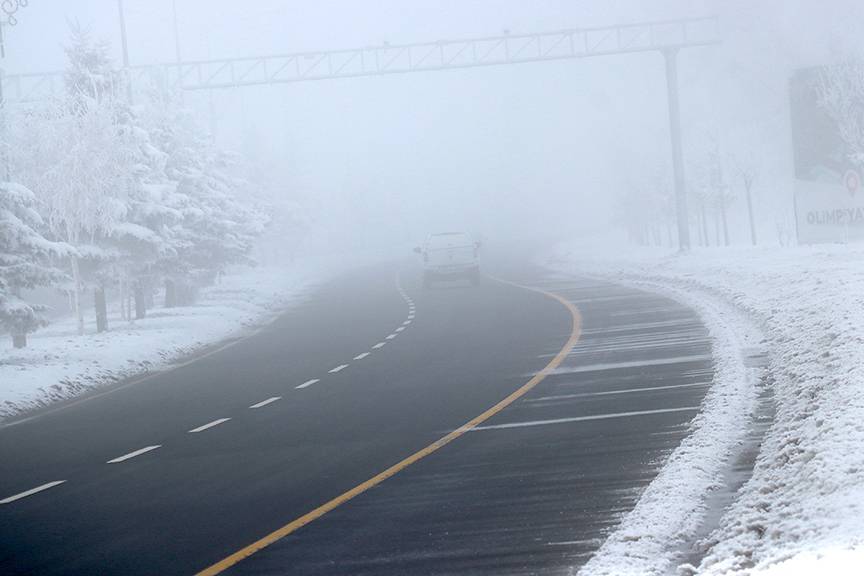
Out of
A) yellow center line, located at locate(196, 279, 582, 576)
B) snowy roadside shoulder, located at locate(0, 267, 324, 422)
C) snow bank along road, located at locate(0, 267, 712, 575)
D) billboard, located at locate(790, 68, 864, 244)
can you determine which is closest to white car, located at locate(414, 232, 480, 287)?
snowy roadside shoulder, located at locate(0, 267, 324, 422)

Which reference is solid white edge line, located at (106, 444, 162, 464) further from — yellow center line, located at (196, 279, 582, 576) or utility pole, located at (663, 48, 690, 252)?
utility pole, located at (663, 48, 690, 252)

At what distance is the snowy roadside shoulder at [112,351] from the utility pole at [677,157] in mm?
15831

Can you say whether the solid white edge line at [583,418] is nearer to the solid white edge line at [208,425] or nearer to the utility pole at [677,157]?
the solid white edge line at [208,425]

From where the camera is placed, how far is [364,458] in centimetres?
1246

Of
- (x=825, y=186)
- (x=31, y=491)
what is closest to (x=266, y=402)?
(x=31, y=491)

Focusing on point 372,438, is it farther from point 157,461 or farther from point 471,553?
point 471,553

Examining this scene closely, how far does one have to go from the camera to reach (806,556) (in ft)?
22.1

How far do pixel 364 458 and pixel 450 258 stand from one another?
35.2 m

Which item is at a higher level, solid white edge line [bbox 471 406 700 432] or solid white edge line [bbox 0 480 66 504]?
solid white edge line [bbox 471 406 700 432]

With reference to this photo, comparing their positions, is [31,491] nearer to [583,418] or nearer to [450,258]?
[583,418]

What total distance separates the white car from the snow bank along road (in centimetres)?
2186

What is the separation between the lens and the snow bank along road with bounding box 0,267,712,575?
8.79m

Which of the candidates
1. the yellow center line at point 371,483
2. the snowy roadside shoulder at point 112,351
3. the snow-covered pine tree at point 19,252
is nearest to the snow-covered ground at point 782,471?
the yellow center line at point 371,483

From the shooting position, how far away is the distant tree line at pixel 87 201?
93.3 feet
